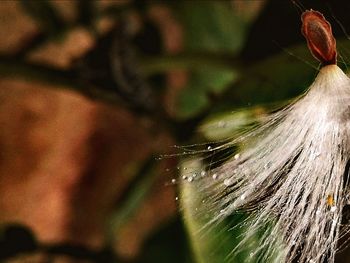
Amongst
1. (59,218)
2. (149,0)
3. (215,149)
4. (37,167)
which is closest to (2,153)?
(37,167)

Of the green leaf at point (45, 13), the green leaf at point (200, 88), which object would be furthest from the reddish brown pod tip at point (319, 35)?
the green leaf at point (200, 88)

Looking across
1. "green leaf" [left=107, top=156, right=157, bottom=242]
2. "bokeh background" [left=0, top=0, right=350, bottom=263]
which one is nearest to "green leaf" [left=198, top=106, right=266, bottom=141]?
"bokeh background" [left=0, top=0, right=350, bottom=263]

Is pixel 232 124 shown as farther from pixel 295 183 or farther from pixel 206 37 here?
pixel 206 37

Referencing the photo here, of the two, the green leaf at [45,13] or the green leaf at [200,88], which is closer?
the green leaf at [45,13]

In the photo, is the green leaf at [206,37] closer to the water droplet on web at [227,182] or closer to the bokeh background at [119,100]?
the bokeh background at [119,100]

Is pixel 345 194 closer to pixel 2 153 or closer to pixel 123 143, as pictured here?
pixel 2 153

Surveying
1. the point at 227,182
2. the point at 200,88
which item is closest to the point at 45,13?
the point at 200,88

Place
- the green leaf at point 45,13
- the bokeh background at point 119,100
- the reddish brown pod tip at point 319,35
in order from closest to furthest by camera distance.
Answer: the reddish brown pod tip at point 319,35, the bokeh background at point 119,100, the green leaf at point 45,13
